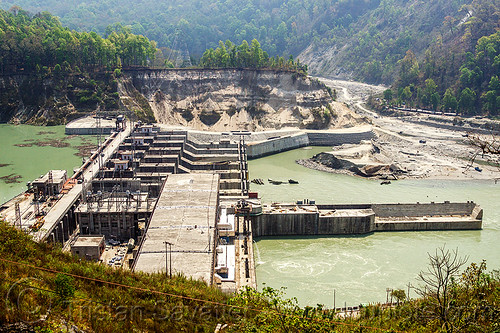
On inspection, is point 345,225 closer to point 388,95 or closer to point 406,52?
point 388,95

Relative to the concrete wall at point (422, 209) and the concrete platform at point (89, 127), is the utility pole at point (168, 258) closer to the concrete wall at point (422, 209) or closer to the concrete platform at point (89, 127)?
the concrete wall at point (422, 209)

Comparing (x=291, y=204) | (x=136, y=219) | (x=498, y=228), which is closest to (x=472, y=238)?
(x=498, y=228)

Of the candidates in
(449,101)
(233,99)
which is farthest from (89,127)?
(449,101)

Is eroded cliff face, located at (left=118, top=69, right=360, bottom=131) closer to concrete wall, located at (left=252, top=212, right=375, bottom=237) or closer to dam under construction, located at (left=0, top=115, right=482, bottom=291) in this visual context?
dam under construction, located at (left=0, top=115, right=482, bottom=291)

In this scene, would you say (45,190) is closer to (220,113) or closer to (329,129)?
(220,113)

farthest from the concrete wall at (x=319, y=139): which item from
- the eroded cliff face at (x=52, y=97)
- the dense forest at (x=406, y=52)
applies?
the eroded cliff face at (x=52, y=97)
